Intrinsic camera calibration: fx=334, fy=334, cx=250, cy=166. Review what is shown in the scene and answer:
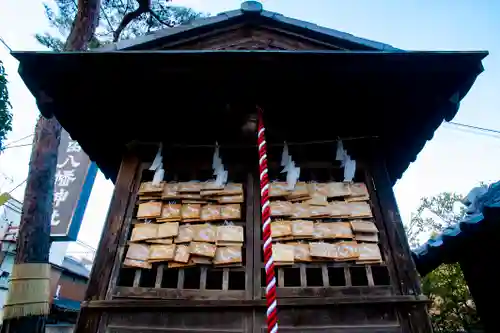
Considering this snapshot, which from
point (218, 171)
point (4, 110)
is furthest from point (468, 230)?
point (4, 110)

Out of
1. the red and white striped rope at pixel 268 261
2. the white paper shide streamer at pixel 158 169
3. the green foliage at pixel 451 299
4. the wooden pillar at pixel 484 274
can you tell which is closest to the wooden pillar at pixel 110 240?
the white paper shide streamer at pixel 158 169

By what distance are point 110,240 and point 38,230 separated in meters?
2.78

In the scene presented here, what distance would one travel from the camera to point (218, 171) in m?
4.82

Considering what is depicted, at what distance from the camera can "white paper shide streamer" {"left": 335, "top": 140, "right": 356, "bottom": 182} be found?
4793 millimetres

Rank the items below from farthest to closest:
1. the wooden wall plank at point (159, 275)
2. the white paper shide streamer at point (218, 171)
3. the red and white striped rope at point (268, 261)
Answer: the white paper shide streamer at point (218, 171), the wooden wall plank at point (159, 275), the red and white striped rope at point (268, 261)

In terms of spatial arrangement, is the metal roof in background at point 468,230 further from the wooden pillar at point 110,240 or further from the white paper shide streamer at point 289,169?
A: the wooden pillar at point 110,240

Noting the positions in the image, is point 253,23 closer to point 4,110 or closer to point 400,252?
point 400,252

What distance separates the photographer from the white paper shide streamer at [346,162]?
479 centimetres

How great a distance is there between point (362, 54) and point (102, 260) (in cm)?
417

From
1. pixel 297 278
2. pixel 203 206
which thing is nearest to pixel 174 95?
pixel 203 206

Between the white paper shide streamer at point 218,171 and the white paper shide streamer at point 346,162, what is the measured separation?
167 cm

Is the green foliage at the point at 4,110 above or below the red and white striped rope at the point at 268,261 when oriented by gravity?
above

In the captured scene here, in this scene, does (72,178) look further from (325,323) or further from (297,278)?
(325,323)

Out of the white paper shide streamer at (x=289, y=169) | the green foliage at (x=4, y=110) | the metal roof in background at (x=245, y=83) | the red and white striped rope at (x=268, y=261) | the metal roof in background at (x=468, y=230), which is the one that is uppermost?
the green foliage at (x=4, y=110)
